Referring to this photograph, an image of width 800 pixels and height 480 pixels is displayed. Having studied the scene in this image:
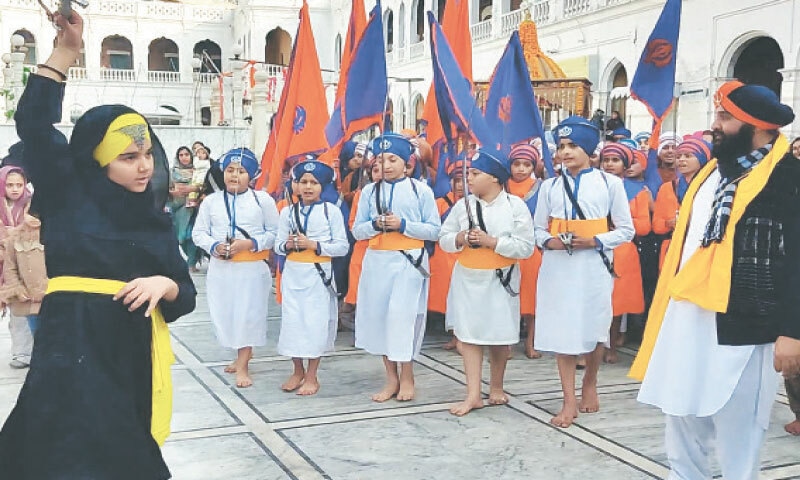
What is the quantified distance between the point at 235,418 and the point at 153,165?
7.58 feet

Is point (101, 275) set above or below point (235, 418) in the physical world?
above

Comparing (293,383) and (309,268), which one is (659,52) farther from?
(293,383)

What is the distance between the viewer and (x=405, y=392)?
4.89 metres

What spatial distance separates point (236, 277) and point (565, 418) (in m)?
2.32

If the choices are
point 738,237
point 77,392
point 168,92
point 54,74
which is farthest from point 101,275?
point 168,92

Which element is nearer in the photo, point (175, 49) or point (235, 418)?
point (235, 418)

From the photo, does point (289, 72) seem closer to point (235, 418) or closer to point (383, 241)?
point (383, 241)

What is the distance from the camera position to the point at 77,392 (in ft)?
7.77

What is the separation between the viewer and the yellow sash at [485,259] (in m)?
4.55

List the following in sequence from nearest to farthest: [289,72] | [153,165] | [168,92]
→ [153,165] → [289,72] → [168,92]

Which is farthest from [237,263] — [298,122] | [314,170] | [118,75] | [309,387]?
[118,75]

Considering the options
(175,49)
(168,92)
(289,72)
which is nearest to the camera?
(289,72)

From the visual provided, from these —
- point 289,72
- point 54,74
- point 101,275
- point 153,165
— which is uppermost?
point 289,72

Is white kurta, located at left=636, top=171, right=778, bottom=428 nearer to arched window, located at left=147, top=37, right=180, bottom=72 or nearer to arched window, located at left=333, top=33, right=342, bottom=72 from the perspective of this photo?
arched window, located at left=333, top=33, right=342, bottom=72
